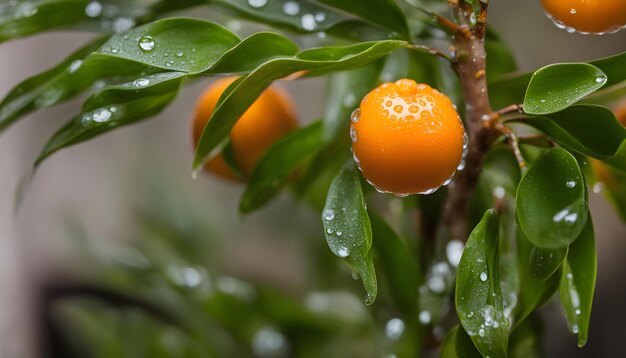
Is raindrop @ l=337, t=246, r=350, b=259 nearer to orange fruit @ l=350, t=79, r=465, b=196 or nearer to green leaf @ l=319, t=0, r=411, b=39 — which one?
orange fruit @ l=350, t=79, r=465, b=196

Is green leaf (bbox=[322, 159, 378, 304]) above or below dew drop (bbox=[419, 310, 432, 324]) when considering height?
above

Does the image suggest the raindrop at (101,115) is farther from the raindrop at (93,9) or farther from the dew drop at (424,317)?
the dew drop at (424,317)

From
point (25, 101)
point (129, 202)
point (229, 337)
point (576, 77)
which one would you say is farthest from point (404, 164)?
point (129, 202)

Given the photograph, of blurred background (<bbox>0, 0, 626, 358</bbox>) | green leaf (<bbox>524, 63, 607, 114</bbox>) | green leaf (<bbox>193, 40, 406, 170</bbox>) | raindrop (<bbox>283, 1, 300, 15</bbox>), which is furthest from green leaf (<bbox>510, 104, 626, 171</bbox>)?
blurred background (<bbox>0, 0, 626, 358</bbox>)

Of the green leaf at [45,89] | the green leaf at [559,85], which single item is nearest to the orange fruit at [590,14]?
the green leaf at [559,85]

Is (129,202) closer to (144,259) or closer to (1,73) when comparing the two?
(1,73)

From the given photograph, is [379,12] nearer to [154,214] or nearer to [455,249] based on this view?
[455,249]

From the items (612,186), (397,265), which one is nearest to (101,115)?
(397,265)
